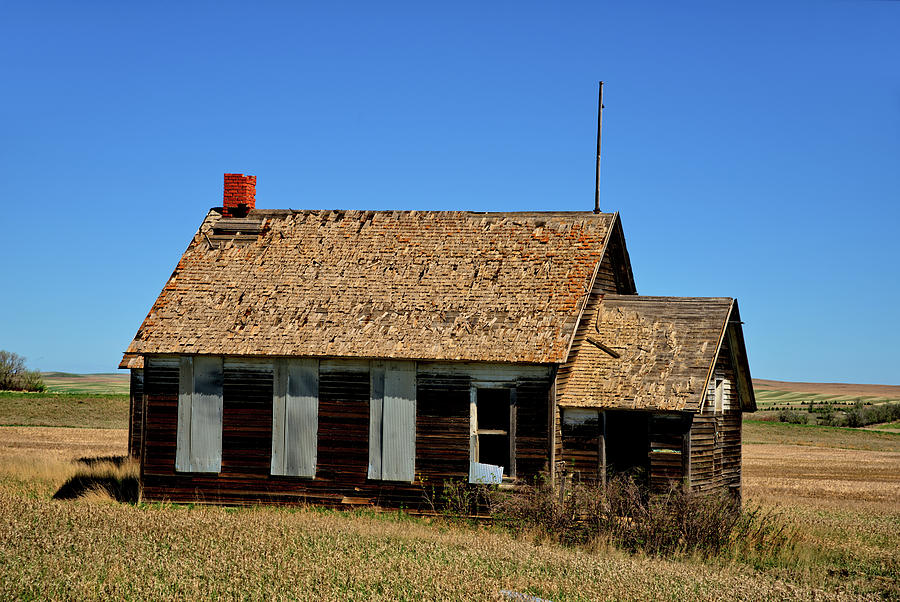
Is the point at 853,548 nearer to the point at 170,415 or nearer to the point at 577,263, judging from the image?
the point at 577,263

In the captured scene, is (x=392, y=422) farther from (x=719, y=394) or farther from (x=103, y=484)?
(x=103, y=484)

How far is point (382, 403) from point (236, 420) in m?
2.83

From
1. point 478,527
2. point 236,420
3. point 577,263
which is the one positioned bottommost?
point 478,527

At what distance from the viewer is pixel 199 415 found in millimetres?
18391

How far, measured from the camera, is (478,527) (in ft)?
54.1

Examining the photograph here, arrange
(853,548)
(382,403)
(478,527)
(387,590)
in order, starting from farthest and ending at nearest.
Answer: (382,403)
(478,527)
(853,548)
(387,590)

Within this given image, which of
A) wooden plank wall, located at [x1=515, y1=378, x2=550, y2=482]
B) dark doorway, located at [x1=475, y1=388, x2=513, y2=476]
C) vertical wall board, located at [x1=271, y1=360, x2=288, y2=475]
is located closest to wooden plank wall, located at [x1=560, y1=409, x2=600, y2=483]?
wooden plank wall, located at [x1=515, y1=378, x2=550, y2=482]

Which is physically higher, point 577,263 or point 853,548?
point 577,263

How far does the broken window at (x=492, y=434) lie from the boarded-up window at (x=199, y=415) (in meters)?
4.81

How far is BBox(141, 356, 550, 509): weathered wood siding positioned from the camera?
17016 millimetres

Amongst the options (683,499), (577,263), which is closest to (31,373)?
(577,263)

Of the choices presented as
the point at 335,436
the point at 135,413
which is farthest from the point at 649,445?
the point at 135,413

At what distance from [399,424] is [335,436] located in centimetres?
125

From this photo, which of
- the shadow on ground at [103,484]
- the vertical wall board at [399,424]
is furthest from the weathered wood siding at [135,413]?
the vertical wall board at [399,424]
